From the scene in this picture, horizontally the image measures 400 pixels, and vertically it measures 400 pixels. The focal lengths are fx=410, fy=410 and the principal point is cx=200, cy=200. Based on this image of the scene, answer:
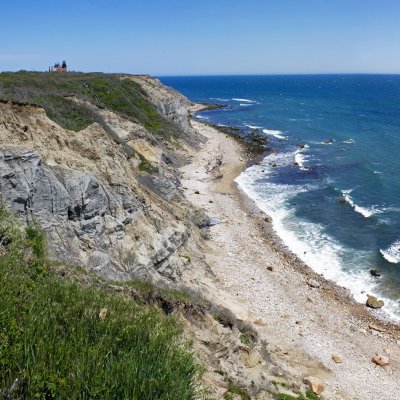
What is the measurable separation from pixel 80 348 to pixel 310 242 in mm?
33407

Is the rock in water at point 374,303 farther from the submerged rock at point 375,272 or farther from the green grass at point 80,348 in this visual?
the green grass at point 80,348

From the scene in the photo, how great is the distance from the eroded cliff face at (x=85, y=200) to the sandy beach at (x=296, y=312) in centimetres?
402

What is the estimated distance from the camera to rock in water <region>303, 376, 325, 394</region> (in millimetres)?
19547

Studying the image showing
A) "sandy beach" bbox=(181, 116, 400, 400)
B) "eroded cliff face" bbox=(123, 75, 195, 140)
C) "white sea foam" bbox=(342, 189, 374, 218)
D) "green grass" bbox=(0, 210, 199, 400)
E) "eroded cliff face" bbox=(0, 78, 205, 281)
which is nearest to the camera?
"green grass" bbox=(0, 210, 199, 400)

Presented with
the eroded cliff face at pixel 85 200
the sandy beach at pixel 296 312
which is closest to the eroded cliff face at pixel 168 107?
the sandy beach at pixel 296 312

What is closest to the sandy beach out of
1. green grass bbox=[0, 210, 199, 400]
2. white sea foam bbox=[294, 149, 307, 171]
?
green grass bbox=[0, 210, 199, 400]

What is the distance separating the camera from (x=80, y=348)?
915 cm

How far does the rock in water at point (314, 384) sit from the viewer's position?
Answer: 1955cm

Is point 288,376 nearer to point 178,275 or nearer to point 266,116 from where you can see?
point 178,275

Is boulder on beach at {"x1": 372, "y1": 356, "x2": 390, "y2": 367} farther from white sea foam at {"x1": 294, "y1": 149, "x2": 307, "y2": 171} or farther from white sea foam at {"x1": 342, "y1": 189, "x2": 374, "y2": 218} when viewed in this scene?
white sea foam at {"x1": 294, "y1": 149, "x2": 307, "y2": 171}

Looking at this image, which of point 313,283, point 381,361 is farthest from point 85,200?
point 381,361

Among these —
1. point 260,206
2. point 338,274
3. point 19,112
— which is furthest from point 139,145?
point 338,274

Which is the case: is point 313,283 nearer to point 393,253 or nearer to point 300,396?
point 393,253

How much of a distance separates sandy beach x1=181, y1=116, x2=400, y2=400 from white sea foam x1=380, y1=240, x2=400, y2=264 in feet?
22.9
